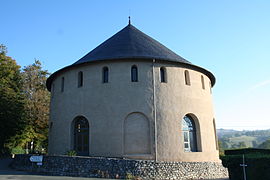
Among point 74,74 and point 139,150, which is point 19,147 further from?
point 139,150

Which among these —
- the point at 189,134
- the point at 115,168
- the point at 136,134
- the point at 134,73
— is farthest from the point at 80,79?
the point at 189,134

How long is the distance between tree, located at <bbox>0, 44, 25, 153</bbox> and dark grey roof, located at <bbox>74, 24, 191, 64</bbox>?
46.0 feet

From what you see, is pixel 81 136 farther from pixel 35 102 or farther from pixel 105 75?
pixel 35 102

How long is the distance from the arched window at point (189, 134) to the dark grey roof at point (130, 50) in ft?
14.3

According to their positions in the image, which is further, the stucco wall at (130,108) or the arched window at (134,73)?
the arched window at (134,73)

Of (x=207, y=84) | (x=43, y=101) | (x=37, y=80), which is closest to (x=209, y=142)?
(x=207, y=84)

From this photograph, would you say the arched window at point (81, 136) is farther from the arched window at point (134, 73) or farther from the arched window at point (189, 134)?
the arched window at point (189, 134)

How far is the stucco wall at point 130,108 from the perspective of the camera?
1598 cm

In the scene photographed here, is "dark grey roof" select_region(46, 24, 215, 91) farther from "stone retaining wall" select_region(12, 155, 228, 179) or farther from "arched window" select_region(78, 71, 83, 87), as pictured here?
"stone retaining wall" select_region(12, 155, 228, 179)

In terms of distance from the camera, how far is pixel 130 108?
16.3 meters

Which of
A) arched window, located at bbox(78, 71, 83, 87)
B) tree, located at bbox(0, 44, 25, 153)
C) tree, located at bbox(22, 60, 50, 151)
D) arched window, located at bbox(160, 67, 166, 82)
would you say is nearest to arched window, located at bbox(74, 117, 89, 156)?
arched window, located at bbox(78, 71, 83, 87)

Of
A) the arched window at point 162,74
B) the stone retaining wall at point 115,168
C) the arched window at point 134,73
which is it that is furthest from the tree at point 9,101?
the arched window at point 162,74

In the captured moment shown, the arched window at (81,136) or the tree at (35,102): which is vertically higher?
the tree at (35,102)

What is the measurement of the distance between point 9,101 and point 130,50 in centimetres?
1779
